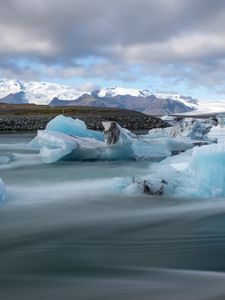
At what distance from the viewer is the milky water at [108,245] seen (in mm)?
4012

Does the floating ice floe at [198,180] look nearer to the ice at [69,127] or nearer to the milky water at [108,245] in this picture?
the milky water at [108,245]

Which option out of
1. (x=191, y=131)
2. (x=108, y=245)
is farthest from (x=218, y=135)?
(x=108, y=245)

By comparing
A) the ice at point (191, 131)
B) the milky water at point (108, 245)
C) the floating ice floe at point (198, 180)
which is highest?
the ice at point (191, 131)

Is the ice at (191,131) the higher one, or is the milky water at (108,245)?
the ice at (191,131)

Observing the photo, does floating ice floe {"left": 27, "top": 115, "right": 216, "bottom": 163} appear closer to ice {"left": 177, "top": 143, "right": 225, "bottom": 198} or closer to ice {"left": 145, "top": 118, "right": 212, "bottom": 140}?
ice {"left": 145, "top": 118, "right": 212, "bottom": 140}

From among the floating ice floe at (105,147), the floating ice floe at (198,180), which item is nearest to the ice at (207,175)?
the floating ice floe at (198,180)

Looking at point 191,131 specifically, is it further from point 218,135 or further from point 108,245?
point 108,245

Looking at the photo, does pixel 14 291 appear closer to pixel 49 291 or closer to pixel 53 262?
pixel 49 291

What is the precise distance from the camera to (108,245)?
5488 mm

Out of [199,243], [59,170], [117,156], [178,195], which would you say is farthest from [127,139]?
[199,243]

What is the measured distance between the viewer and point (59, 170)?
512 inches

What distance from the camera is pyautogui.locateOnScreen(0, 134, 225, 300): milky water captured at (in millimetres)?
4012

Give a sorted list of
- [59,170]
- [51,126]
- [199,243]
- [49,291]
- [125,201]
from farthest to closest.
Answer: [51,126]
[59,170]
[125,201]
[199,243]
[49,291]

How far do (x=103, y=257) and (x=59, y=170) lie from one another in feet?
26.8
